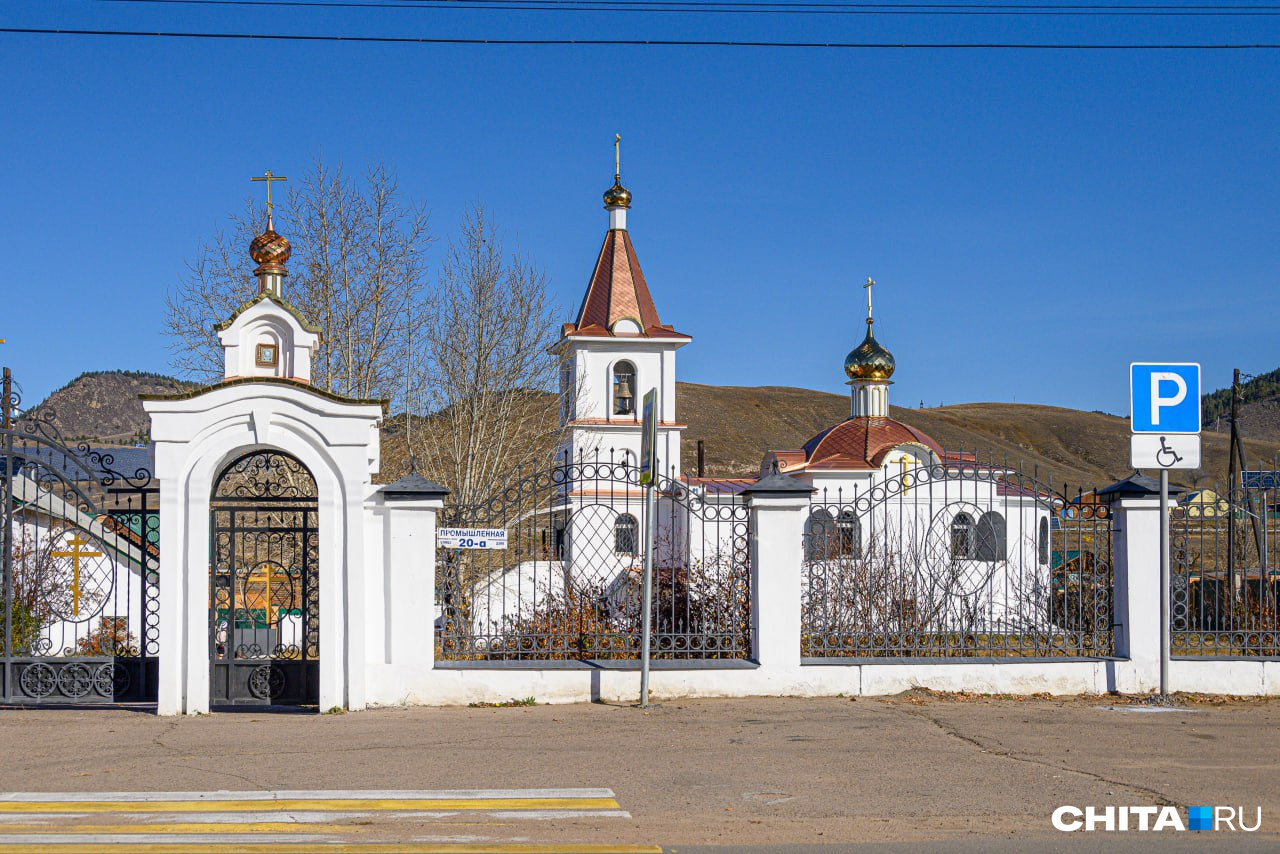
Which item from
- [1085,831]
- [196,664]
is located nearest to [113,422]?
[196,664]

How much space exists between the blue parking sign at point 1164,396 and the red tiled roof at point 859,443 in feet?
80.3

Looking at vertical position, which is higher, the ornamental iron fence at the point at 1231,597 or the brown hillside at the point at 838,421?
the brown hillside at the point at 838,421

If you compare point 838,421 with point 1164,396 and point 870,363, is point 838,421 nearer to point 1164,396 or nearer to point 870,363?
point 870,363

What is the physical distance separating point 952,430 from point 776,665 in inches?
4962

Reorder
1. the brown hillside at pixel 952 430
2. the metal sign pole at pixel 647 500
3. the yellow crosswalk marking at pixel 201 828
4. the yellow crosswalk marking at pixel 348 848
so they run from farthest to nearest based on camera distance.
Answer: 1. the brown hillside at pixel 952 430
2. the metal sign pole at pixel 647 500
3. the yellow crosswalk marking at pixel 201 828
4. the yellow crosswalk marking at pixel 348 848

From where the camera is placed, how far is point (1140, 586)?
43.3 feet

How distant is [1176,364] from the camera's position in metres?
12.5

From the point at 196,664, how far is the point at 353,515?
1.96 m

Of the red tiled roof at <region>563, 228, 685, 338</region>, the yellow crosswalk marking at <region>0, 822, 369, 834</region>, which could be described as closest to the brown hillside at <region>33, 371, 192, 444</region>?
the red tiled roof at <region>563, 228, 685, 338</region>

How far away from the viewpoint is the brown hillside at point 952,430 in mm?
113625

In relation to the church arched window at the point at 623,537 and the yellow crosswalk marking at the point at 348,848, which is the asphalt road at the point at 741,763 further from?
the church arched window at the point at 623,537

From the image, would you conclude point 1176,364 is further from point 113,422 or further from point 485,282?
point 113,422

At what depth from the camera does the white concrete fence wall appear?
1210cm

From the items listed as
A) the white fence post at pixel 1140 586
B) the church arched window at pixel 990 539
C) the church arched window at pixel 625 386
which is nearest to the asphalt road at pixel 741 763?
the white fence post at pixel 1140 586
